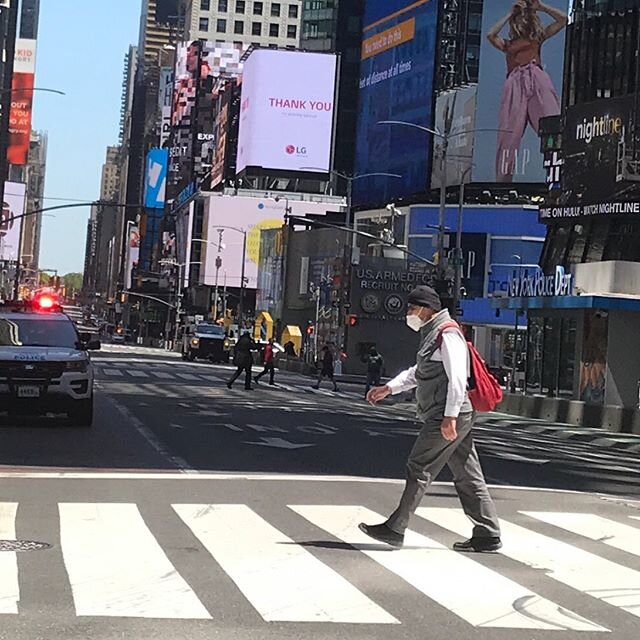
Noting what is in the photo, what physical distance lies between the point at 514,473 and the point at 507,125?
7101 cm

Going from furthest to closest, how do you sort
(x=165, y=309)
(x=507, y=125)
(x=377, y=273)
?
(x=165, y=309) < (x=507, y=125) < (x=377, y=273)

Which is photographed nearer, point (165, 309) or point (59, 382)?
point (59, 382)

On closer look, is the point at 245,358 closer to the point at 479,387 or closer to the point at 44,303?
the point at 44,303

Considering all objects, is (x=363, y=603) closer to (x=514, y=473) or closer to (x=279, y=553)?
(x=279, y=553)

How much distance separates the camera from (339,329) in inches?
3034

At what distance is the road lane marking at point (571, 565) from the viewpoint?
847cm

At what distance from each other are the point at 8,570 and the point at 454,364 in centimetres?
330

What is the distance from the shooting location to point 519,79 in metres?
85.5

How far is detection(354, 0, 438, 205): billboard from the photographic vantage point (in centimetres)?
9412

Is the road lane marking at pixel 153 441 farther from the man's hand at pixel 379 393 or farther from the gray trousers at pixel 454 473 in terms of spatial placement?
the gray trousers at pixel 454 473

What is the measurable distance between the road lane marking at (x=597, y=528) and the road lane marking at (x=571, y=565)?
0.44m

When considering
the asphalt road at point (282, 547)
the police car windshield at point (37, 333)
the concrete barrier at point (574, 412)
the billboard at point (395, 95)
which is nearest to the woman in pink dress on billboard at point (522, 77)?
the billboard at point (395, 95)

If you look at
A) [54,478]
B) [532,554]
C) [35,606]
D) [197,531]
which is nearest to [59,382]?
[54,478]

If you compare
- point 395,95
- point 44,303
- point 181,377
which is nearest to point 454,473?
point 44,303
